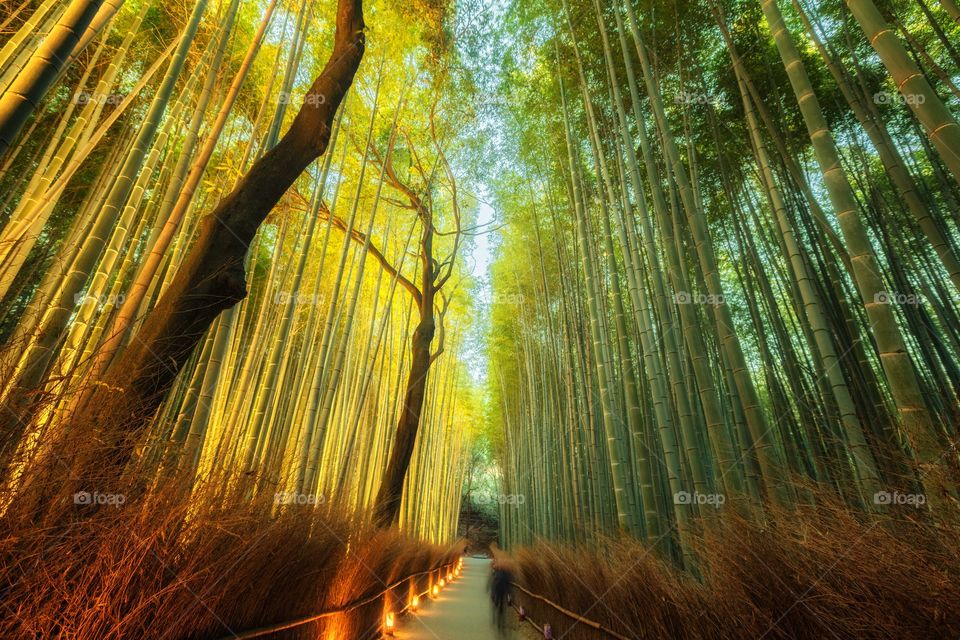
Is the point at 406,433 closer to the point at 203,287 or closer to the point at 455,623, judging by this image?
the point at 455,623

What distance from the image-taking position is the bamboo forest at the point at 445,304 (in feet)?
3.53

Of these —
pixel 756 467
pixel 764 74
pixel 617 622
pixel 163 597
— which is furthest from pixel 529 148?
pixel 163 597

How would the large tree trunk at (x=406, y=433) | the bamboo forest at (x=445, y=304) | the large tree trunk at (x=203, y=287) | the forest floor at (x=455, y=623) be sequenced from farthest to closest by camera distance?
the large tree trunk at (x=406, y=433), the forest floor at (x=455, y=623), the large tree trunk at (x=203, y=287), the bamboo forest at (x=445, y=304)

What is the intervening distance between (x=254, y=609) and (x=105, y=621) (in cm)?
72

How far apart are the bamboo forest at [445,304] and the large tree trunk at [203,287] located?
0.05ft

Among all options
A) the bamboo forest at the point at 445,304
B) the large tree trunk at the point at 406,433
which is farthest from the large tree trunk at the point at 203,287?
the large tree trunk at the point at 406,433

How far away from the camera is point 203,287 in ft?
6.13

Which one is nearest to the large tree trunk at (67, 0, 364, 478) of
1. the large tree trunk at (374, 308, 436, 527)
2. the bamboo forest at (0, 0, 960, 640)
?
the bamboo forest at (0, 0, 960, 640)

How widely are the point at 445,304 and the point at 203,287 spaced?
197 inches

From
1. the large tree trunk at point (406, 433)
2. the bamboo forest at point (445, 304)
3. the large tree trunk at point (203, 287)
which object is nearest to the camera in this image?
the bamboo forest at point (445, 304)

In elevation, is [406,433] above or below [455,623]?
above

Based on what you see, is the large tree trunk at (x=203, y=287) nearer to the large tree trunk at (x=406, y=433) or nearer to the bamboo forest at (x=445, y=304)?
the bamboo forest at (x=445, y=304)

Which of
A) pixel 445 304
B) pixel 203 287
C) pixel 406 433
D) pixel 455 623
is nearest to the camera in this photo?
pixel 203 287

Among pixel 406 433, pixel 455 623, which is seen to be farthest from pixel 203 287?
pixel 455 623
